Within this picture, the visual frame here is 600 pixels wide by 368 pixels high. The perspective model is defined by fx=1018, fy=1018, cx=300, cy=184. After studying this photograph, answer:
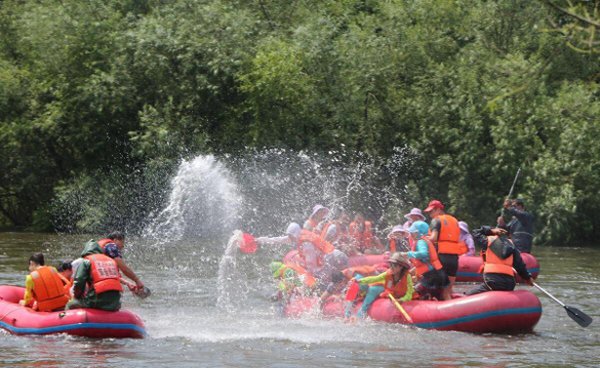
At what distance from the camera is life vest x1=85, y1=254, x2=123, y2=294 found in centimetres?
1223

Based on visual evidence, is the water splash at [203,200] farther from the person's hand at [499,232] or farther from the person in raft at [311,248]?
the person's hand at [499,232]

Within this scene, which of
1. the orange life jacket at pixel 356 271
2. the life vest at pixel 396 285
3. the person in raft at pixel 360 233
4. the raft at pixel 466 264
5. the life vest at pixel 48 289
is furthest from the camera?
the person in raft at pixel 360 233

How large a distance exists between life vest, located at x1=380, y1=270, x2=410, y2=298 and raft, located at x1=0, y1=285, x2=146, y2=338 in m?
3.36

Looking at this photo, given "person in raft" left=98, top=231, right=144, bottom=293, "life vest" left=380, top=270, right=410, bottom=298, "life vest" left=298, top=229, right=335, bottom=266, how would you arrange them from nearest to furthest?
"person in raft" left=98, top=231, right=144, bottom=293 < "life vest" left=380, top=270, right=410, bottom=298 < "life vest" left=298, top=229, right=335, bottom=266

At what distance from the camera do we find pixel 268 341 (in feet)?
41.1

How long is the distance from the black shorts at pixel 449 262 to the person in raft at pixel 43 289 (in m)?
5.30

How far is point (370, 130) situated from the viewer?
95.4 feet

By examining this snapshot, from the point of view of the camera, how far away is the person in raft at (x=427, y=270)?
13695 mm

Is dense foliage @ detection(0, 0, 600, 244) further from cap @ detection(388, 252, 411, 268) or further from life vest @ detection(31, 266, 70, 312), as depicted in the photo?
life vest @ detection(31, 266, 70, 312)

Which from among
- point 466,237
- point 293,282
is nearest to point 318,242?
point 293,282

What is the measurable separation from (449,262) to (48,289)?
18.5 ft

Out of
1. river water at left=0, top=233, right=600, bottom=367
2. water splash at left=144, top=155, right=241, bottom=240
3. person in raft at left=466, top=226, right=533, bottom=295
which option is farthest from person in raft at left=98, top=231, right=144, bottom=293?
water splash at left=144, top=155, right=241, bottom=240

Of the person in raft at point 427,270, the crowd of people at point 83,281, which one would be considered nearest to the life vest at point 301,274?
the person in raft at point 427,270

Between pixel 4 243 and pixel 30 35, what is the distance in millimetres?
8034
